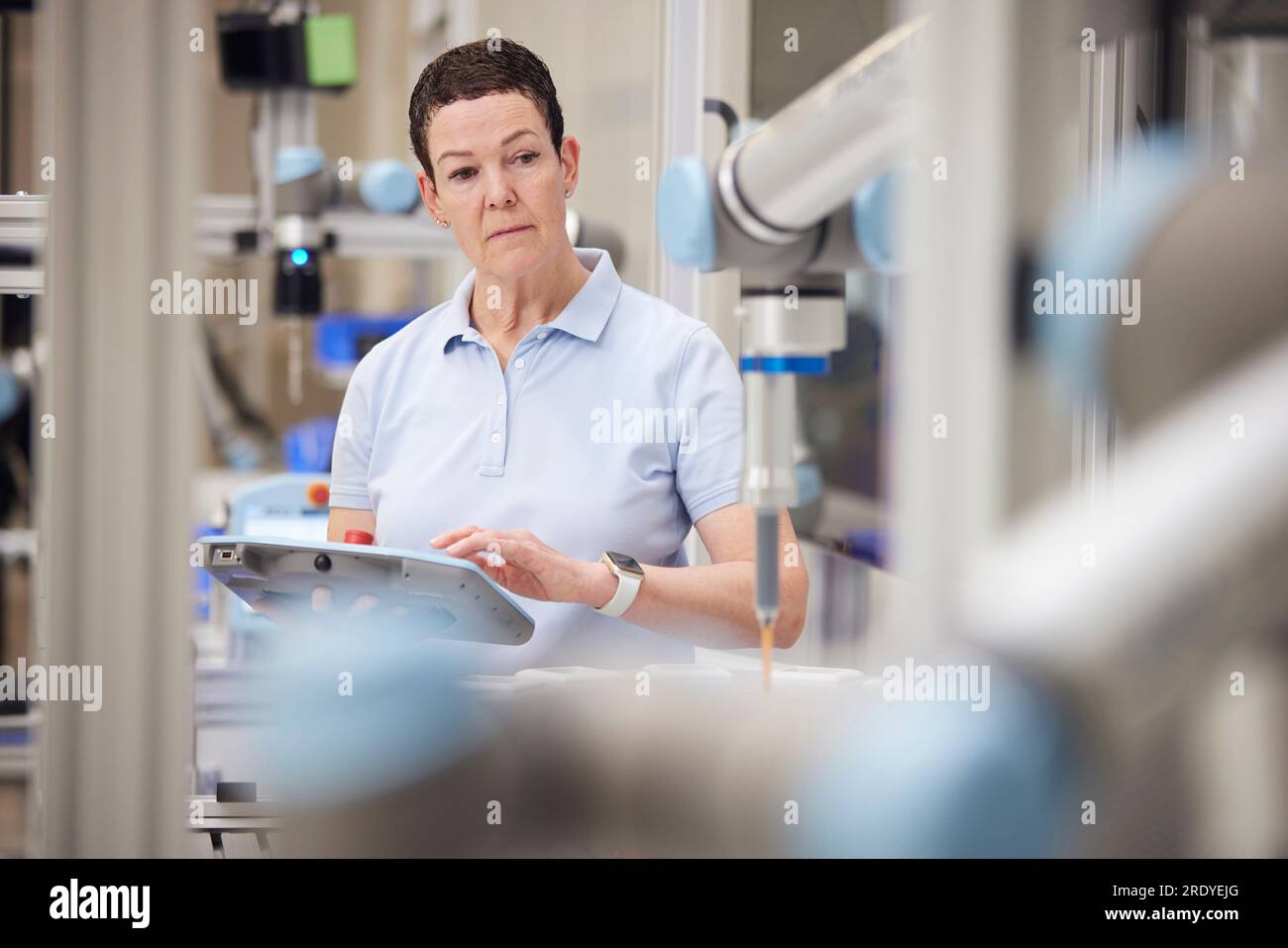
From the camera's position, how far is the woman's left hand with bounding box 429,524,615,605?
1.23 meters

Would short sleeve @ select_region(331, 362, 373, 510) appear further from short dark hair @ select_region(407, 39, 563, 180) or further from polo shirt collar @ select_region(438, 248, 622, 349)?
short dark hair @ select_region(407, 39, 563, 180)

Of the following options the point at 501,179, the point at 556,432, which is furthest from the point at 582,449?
the point at 501,179

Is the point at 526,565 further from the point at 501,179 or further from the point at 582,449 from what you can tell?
the point at 501,179

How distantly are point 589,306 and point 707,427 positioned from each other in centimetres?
16

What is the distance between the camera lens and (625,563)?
1.25 m

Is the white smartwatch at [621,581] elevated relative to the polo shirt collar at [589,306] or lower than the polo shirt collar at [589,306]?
lower

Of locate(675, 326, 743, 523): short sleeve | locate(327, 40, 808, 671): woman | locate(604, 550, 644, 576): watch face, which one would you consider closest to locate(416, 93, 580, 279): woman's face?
locate(327, 40, 808, 671): woman

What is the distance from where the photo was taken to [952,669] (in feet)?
3.98

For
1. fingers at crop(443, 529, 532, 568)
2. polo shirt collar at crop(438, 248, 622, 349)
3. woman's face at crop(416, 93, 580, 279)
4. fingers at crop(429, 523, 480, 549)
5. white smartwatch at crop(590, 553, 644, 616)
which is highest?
woman's face at crop(416, 93, 580, 279)

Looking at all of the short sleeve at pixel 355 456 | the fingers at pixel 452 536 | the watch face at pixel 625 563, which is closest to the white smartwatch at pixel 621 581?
the watch face at pixel 625 563

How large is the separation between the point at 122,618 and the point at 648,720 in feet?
1.53

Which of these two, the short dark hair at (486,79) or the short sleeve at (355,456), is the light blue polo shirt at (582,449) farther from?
the short dark hair at (486,79)

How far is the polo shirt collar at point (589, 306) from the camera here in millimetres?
1292

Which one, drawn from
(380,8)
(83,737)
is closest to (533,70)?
(380,8)
